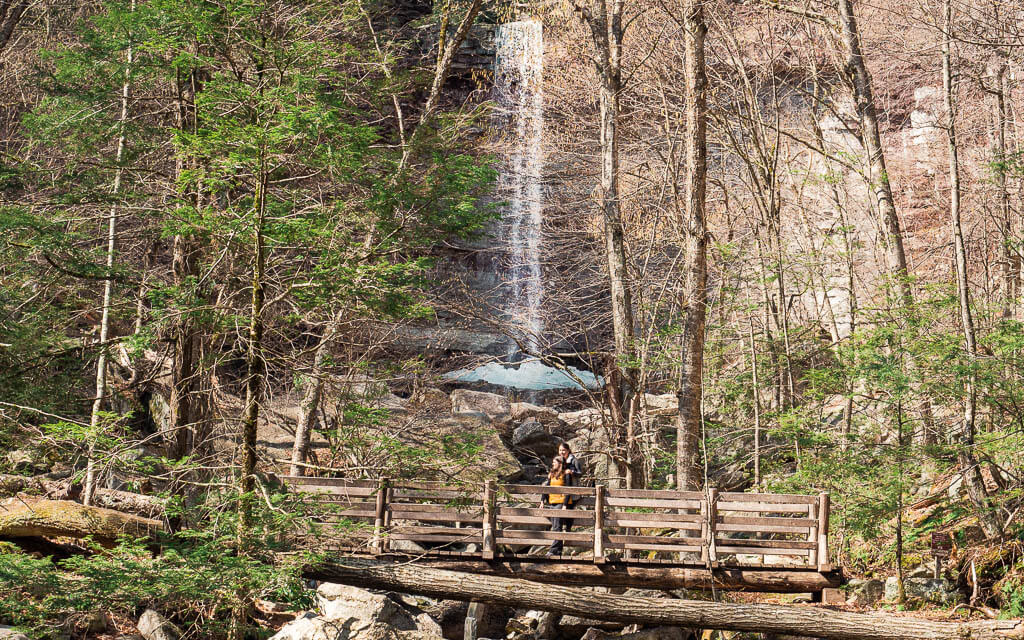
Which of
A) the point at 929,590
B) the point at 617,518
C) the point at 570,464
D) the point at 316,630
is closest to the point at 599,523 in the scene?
the point at 617,518

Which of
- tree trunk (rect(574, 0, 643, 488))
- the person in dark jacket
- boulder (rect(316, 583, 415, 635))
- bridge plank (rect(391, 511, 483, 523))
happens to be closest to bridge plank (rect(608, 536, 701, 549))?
the person in dark jacket

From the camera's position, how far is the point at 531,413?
2080 centimetres

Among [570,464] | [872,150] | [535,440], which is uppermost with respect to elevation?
[872,150]

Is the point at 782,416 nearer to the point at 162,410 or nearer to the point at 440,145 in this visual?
the point at 440,145

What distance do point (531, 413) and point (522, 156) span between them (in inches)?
280

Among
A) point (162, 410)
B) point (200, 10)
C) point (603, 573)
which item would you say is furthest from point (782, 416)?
point (162, 410)

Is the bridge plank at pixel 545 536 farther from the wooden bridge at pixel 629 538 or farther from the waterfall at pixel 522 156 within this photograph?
the waterfall at pixel 522 156

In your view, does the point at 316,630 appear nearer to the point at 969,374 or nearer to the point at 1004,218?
the point at 969,374

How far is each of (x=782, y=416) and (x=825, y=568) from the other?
2.00m

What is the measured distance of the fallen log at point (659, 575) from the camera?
10.5 m

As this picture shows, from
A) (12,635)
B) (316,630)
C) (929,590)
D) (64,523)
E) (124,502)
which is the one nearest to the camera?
(12,635)

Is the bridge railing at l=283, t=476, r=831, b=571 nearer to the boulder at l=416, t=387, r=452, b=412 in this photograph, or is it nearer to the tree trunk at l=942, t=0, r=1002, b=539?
the tree trunk at l=942, t=0, r=1002, b=539

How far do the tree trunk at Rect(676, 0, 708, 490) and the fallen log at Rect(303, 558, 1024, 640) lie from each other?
255 centimetres

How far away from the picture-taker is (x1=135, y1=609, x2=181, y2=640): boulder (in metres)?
9.84
